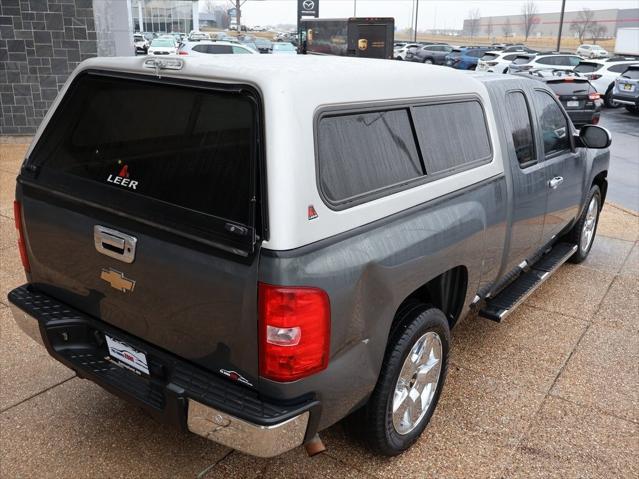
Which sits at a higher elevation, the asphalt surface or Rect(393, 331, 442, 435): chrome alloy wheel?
Rect(393, 331, 442, 435): chrome alloy wheel

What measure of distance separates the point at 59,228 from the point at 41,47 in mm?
9720

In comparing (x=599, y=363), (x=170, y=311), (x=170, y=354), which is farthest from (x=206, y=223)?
(x=599, y=363)

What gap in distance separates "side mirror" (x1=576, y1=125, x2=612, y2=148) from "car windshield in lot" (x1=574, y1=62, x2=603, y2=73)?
2034cm

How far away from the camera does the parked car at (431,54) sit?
3897cm

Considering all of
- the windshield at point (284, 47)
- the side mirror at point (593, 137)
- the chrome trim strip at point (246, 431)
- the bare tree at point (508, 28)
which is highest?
the bare tree at point (508, 28)

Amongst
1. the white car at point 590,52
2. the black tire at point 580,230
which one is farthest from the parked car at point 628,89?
the white car at point 590,52

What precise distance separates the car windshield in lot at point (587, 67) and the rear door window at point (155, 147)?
2360 cm

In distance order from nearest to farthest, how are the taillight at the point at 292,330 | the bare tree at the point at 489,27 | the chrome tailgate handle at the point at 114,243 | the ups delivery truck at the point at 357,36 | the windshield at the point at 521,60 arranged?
the taillight at the point at 292,330 → the chrome tailgate handle at the point at 114,243 → the ups delivery truck at the point at 357,36 → the windshield at the point at 521,60 → the bare tree at the point at 489,27

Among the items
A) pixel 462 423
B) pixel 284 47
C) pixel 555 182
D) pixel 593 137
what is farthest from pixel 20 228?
pixel 284 47

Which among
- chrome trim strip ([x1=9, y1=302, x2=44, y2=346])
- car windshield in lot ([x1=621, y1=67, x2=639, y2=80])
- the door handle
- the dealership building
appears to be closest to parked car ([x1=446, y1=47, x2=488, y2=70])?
car windshield in lot ([x1=621, y1=67, x2=639, y2=80])

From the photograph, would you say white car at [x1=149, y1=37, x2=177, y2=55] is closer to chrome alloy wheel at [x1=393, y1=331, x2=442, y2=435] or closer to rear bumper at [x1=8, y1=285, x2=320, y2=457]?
rear bumper at [x1=8, y1=285, x2=320, y2=457]

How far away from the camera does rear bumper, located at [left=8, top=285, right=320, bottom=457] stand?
2248mm

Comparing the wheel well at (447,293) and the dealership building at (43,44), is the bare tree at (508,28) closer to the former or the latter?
the dealership building at (43,44)

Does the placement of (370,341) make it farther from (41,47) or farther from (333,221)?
(41,47)
